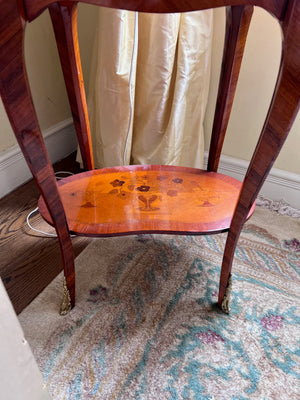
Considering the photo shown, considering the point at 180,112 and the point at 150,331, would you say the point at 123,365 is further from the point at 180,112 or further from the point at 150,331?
the point at 180,112

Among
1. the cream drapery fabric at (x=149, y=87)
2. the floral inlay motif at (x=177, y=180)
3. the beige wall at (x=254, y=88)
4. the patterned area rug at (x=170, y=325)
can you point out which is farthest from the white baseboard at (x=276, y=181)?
the floral inlay motif at (x=177, y=180)

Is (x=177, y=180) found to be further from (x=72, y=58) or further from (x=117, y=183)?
(x=72, y=58)

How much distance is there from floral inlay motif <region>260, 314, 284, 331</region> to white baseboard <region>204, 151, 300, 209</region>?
55cm

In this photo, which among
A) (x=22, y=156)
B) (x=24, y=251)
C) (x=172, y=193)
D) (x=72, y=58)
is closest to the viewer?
(x=72, y=58)

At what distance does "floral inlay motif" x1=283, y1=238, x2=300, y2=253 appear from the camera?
1.08 metres

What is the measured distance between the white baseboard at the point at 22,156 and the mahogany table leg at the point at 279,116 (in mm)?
935

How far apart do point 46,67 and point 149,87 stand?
498mm

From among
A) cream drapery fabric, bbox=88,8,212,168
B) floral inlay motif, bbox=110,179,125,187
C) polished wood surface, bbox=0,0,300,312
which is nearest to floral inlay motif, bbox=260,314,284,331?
polished wood surface, bbox=0,0,300,312

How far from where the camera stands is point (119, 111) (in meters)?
1.19

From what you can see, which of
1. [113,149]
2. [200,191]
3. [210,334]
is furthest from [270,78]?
[210,334]

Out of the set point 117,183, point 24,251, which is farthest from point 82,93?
point 24,251

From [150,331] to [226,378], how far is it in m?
0.20

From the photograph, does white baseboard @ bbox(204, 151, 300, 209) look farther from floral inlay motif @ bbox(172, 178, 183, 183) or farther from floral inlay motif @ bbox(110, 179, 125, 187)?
floral inlay motif @ bbox(110, 179, 125, 187)

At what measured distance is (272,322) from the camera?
838 mm
